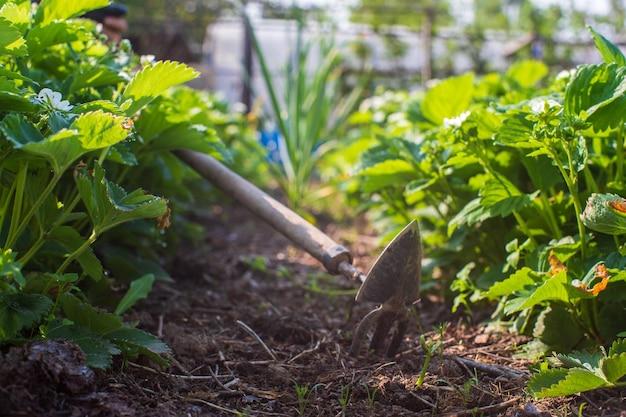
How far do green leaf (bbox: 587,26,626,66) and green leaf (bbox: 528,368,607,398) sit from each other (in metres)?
0.71

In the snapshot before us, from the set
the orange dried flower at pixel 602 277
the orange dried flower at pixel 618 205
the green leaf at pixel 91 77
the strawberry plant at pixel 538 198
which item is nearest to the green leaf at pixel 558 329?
the strawberry plant at pixel 538 198

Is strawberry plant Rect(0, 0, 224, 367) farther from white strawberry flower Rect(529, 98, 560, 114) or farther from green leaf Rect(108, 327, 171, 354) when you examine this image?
white strawberry flower Rect(529, 98, 560, 114)

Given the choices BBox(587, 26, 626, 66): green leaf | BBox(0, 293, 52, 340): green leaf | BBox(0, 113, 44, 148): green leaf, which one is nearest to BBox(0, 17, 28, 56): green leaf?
BBox(0, 113, 44, 148): green leaf

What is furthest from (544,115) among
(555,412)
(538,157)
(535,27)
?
(535,27)

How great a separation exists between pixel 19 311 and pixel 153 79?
52 centimetres

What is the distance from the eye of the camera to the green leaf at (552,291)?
1550mm

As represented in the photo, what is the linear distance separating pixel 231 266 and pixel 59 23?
153cm

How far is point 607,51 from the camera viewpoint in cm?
→ 167

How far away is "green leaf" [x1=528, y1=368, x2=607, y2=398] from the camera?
1419 mm

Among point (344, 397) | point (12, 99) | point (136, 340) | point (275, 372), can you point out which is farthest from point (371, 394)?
point (12, 99)

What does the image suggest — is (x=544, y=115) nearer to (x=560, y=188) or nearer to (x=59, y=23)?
(x=560, y=188)

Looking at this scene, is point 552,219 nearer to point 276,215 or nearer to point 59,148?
point 276,215

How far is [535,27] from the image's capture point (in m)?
13.2

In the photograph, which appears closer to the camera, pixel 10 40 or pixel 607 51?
pixel 10 40
